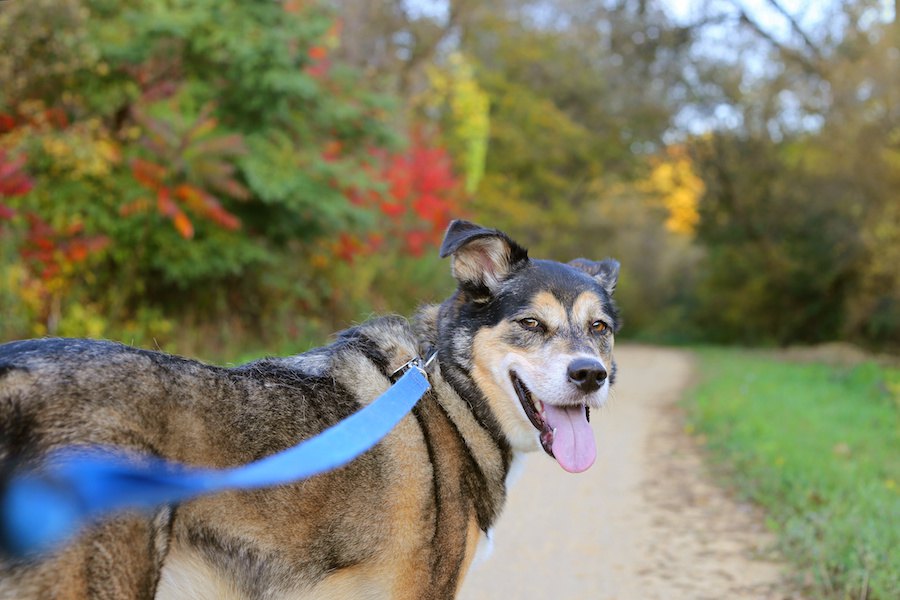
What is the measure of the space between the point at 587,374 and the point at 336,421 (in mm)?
1102

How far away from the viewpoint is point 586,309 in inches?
156

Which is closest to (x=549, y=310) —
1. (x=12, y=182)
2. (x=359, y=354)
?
(x=359, y=354)

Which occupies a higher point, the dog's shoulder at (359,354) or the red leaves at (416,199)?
the dog's shoulder at (359,354)

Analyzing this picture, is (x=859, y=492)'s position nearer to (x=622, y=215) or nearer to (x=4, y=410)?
(x=4, y=410)

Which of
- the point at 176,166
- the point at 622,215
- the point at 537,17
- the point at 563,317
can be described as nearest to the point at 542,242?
the point at 622,215

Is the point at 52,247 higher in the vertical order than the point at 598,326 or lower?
lower

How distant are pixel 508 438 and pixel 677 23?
2711 cm

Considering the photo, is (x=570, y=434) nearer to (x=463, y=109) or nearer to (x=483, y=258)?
(x=483, y=258)

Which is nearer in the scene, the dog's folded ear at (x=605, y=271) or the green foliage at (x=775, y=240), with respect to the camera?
the dog's folded ear at (x=605, y=271)

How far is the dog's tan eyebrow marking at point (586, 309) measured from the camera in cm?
392

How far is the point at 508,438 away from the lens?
3.84 metres

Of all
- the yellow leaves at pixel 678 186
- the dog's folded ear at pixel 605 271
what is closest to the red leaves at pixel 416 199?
the dog's folded ear at pixel 605 271

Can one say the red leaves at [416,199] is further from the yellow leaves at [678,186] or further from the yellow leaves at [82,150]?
the yellow leaves at [678,186]

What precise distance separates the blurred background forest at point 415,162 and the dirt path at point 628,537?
2.33 meters
